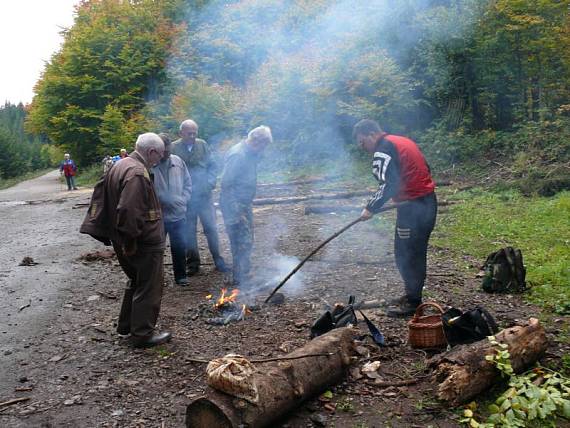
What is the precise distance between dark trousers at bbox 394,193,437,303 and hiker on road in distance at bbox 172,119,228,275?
2.94 m

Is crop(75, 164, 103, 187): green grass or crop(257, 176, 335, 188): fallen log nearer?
crop(257, 176, 335, 188): fallen log

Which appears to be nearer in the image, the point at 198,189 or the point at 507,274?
the point at 507,274

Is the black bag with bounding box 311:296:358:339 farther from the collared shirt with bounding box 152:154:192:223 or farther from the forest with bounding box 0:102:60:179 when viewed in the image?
the forest with bounding box 0:102:60:179

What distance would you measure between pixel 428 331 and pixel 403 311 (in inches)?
35.2

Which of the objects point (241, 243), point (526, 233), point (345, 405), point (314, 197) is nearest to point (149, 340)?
point (241, 243)

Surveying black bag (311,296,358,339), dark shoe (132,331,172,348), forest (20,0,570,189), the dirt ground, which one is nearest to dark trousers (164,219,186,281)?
the dirt ground

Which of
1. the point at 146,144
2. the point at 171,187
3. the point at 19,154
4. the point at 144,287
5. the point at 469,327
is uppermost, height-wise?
the point at 19,154

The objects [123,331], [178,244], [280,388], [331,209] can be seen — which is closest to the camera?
[280,388]

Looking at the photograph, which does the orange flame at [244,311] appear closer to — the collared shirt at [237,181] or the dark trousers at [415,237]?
the collared shirt at [237,181]

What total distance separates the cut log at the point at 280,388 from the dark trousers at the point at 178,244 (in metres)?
3.02

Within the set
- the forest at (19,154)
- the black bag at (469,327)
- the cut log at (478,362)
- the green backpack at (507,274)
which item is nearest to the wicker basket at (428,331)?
the black bag at (469,327)

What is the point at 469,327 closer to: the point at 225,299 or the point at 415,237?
the point at 415,237

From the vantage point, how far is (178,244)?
6391 millimetres

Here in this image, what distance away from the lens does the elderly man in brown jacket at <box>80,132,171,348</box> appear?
4.34 metres
